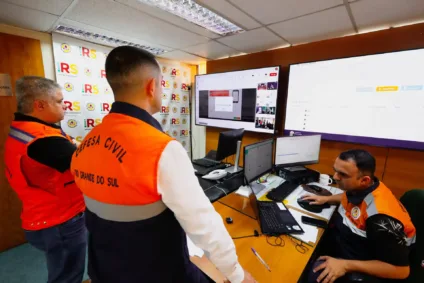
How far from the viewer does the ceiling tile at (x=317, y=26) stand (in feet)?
5.84

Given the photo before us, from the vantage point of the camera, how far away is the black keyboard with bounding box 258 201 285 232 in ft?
4.28

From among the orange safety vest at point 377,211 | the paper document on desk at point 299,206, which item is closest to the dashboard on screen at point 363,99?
the paper document on desk at point 299,206

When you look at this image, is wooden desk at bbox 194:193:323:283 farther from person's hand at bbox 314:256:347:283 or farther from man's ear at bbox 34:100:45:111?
man's ear at bbox 34:100:45:111

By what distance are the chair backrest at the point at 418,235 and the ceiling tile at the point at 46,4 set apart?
9.62 feet

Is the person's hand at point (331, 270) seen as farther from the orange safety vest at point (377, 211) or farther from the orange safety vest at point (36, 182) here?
the orange safety vest at point (36, 182)

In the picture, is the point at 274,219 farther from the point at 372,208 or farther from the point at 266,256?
the point at 372,208

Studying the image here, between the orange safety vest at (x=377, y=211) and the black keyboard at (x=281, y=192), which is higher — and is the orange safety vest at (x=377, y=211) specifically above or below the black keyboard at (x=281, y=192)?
above

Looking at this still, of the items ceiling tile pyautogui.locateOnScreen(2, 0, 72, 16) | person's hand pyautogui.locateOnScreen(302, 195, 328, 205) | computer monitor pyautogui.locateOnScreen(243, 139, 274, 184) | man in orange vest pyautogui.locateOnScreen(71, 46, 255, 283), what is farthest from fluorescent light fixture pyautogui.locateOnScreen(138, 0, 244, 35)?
person's hand pyautogui.locateOnScreen(302, 195, 328, 205)

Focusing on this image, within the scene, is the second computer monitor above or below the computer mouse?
above

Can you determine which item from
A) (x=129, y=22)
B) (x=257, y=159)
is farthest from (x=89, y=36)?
(x=257, y=159)

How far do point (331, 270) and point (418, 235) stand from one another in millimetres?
540

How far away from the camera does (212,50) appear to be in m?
2.96

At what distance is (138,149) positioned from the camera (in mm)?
610

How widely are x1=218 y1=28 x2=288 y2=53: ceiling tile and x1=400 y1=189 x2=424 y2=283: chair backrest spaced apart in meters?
2.02
